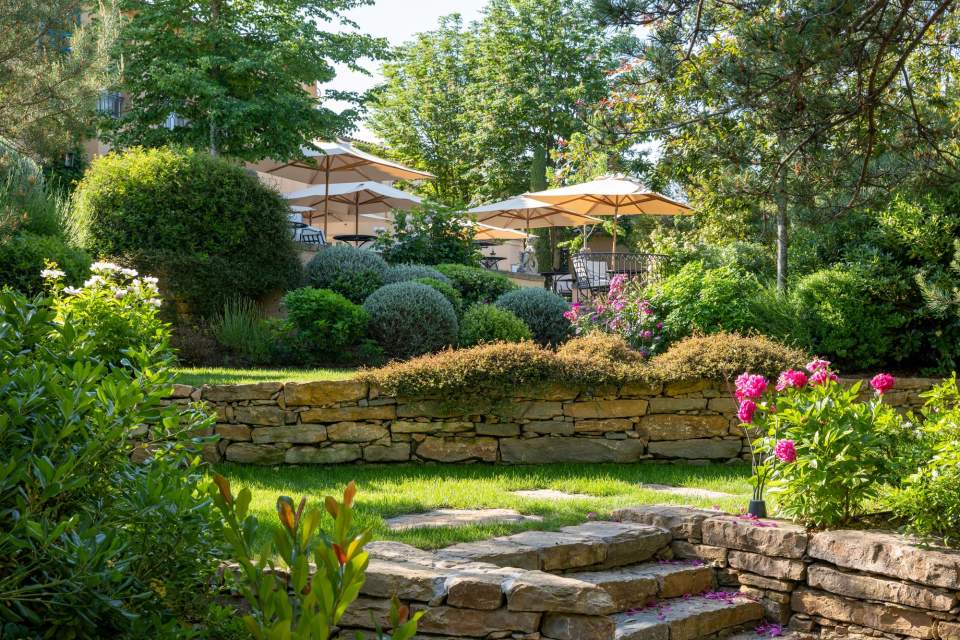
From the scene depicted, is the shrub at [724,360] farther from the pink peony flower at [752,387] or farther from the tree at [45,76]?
the tree at [45,76]

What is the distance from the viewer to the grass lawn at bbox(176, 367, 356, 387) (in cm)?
732

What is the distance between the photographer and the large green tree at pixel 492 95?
85.2ft

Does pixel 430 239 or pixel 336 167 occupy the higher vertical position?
pixel 336 167

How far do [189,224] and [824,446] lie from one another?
7208 millimetres

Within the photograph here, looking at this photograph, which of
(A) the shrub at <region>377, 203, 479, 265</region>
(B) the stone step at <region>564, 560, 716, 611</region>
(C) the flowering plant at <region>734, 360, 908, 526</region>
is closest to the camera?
(B) the stone step at <region>564, 560, 716, 611</region>

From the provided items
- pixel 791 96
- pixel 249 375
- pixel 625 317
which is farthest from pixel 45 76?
pixel 625 317

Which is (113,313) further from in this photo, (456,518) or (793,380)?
(793,380)

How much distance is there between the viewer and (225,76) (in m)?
14.3

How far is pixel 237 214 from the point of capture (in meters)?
9.98

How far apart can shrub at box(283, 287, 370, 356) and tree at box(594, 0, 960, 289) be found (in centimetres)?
376

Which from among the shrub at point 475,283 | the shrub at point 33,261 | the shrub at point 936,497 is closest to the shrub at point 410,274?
the shrub at point 475,283

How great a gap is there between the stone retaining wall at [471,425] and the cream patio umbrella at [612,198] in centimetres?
697

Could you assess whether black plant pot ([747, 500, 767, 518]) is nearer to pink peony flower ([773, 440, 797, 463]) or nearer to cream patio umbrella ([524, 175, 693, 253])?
pink peony flower ([773, 440, 797, 463])

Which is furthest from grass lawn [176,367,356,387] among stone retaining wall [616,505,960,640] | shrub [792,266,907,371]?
shrub [792,266,907,371]
